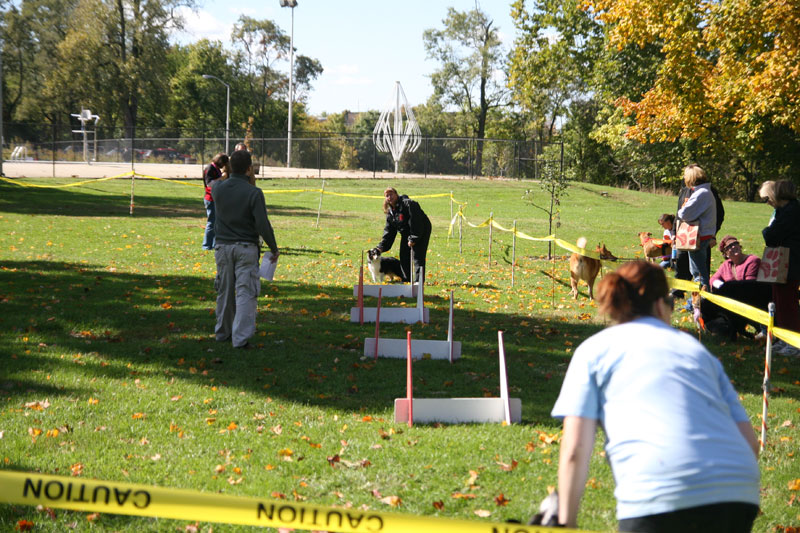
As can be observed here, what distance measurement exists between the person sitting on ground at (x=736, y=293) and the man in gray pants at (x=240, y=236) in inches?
209

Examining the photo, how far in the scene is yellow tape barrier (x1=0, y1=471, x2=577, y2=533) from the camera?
7.21 ft

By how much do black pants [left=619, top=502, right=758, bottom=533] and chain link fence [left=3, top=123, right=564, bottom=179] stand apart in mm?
40970

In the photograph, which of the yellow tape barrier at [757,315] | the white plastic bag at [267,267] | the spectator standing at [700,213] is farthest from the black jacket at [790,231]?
the white plastic bag at [267,267]

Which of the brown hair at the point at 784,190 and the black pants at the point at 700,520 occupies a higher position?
the brown hair at the point at 784,190

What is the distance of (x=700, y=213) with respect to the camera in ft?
30.8

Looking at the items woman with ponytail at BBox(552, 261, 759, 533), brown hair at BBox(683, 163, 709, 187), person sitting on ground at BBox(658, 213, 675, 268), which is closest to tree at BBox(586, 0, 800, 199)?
person sitting on ground at BBox(658, 213, 675, 268)

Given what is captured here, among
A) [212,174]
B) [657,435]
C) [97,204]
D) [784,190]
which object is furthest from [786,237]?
[97,204]

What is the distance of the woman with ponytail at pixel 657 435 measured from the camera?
2.22 meters

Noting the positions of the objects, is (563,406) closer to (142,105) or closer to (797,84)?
(797,84)

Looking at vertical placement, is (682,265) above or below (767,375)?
above

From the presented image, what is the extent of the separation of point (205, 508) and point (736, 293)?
8081 mm

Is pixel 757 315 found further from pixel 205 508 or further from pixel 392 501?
pixel 205 508

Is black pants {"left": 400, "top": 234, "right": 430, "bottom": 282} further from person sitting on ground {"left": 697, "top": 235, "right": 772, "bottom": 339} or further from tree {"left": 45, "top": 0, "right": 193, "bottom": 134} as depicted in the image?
tree {"left": 45, "top": 0, "right": 193, "bottom": 134}

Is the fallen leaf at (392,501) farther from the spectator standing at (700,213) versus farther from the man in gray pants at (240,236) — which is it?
the spectator standing at (700,213)
